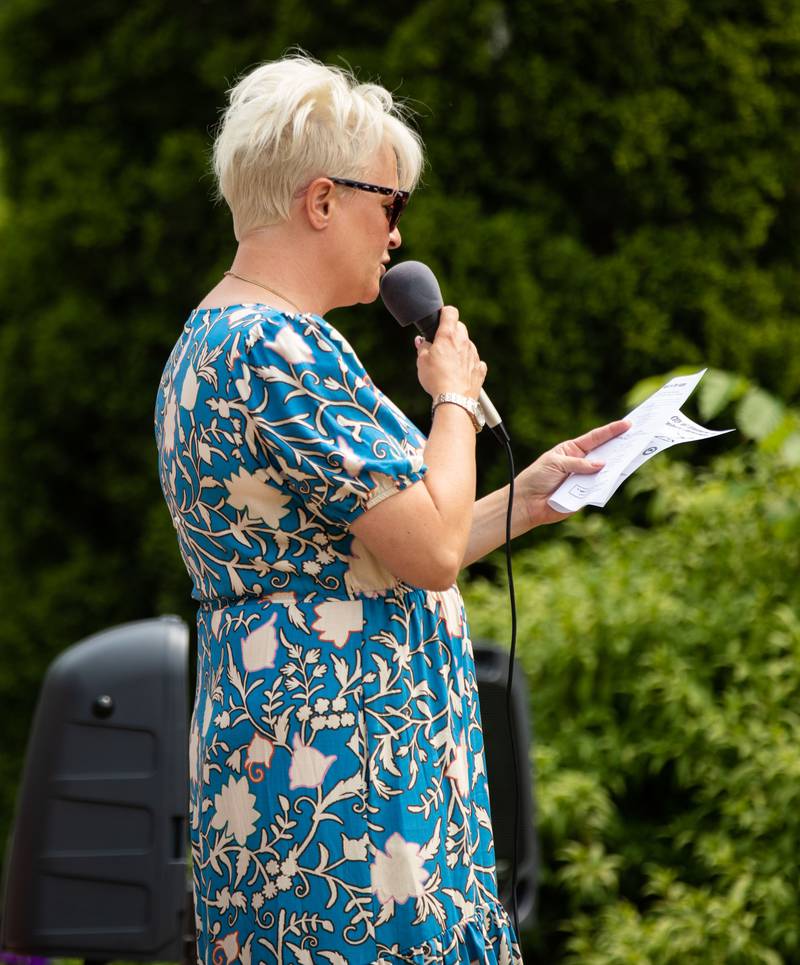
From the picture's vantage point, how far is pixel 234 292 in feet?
5.65

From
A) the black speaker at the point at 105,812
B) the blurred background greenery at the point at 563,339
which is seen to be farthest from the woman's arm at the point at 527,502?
the blurred background greenery at the point at 563,339

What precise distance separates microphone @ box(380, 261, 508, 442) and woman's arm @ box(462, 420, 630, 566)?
0.09 meters

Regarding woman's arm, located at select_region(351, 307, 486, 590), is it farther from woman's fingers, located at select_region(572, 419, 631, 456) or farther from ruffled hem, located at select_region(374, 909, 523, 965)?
ruffled hem, located at select_region(374, 909, 523, 965)

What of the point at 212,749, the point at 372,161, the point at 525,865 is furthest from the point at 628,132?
the point at 212,749

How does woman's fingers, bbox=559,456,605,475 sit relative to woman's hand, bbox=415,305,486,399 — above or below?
below

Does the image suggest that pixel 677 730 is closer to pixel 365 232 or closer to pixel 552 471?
pixel 552 471

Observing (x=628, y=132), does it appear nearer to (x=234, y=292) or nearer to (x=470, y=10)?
(x=470, y=10)

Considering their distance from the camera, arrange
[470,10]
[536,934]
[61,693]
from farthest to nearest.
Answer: [470,10], [536,934], [61,693]

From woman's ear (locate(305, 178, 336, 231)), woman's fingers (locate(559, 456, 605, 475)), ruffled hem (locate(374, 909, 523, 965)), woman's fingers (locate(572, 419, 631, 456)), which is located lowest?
ruffled hem (locate(374, 909, 523, 965))

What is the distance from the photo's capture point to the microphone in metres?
1.92

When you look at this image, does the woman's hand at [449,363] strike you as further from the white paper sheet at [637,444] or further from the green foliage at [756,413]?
the green foliage at [756,413]

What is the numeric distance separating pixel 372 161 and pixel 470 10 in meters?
3.50

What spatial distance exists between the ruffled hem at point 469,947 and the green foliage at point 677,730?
1.69m

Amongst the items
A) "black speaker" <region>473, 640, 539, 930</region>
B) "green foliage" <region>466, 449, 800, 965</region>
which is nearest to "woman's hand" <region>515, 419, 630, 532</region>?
"black speaker" <region>473, 640, 539, 930</region>
